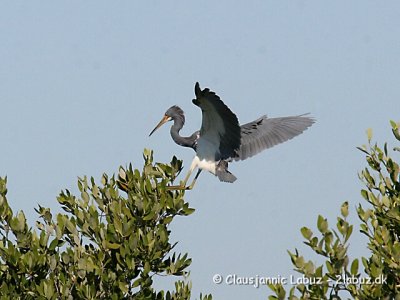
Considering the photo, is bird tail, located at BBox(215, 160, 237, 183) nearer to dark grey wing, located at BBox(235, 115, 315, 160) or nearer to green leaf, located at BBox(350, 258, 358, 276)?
dark grey wing, located at BBox(235, 115, 315, 160)

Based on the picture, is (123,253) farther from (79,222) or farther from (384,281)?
(384,281)

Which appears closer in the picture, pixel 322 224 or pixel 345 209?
pixel 322 224

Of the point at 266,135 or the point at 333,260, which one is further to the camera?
the point at 266,135

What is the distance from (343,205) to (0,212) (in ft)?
12.2

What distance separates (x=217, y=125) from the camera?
13289 millimetres

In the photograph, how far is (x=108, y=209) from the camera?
10461mm

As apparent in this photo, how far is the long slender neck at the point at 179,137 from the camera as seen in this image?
1415 centimetres

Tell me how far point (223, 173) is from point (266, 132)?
118 centimetres

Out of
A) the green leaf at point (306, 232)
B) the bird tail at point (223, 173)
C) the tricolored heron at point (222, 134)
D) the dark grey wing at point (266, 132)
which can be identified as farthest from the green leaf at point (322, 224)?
the dark grey wing at point (266, 132)

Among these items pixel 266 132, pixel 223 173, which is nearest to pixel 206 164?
pixel 223 173

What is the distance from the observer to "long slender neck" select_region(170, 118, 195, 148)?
14.1m

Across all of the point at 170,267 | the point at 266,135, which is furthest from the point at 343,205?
the point at 266,135

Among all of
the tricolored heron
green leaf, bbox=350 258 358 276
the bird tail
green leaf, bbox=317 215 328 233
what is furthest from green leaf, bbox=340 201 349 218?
the bird tail

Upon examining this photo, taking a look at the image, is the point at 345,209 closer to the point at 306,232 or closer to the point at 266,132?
the point at 306,232
